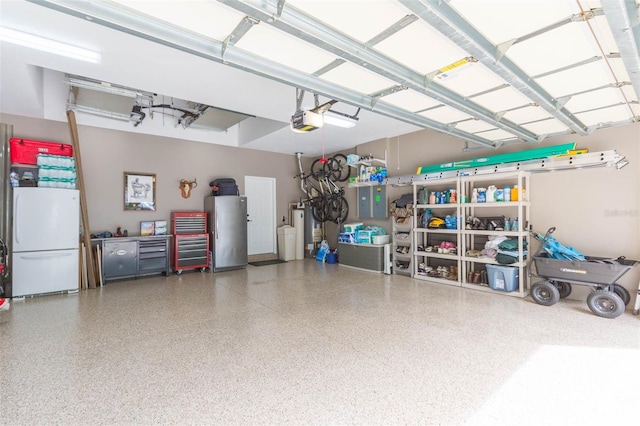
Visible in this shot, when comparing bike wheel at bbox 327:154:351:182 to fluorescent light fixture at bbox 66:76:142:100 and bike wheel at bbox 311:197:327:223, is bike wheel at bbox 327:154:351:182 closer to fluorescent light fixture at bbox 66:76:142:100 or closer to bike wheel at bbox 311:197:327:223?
bike wheel at bbox 311:197:327:223

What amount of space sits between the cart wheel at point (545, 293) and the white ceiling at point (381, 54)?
6.80 feet

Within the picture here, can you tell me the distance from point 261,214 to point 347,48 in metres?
6.22

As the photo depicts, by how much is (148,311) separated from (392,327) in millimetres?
3023

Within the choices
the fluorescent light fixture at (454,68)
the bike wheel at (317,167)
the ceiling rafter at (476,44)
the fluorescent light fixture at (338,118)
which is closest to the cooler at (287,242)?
the bike wheel at (317,167)

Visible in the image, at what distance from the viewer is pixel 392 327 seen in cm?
331

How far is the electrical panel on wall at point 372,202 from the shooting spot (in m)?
6.59

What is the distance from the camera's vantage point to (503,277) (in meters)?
4.48

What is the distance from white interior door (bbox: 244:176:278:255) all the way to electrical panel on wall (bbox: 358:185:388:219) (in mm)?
2437

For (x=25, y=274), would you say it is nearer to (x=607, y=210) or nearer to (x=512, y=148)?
(x=512, y=148)

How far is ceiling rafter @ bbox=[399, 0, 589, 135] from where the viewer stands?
1693 millimetres

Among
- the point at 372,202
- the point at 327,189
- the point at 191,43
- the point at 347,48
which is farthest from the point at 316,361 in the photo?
the point at 327,189

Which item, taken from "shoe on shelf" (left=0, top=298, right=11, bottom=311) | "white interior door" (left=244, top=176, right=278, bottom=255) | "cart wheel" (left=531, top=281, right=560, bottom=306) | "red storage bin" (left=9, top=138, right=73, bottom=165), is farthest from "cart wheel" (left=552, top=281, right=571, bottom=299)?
"red storage bin" (left=9, top=138, right=73, bottom=165)

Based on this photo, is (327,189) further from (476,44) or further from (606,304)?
A: (476,44)

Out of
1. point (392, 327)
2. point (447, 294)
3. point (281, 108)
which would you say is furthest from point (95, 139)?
point (447, 294)
